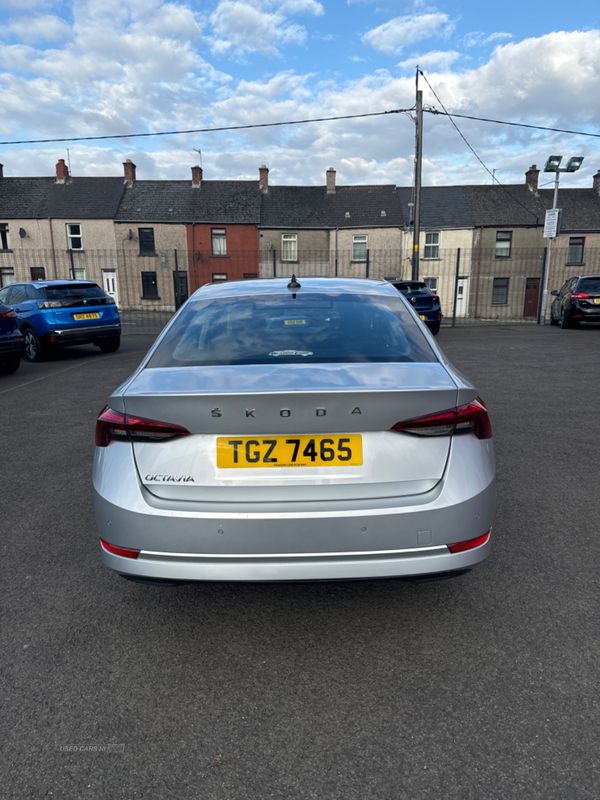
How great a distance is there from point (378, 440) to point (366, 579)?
1.77 ft

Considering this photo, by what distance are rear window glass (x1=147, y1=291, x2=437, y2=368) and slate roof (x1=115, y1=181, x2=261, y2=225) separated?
37.9m

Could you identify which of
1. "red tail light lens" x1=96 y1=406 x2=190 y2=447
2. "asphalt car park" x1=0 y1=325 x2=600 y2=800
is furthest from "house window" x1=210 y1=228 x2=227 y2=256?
"red tail light lens" x1=96 y1=406 x2=190 y2=447

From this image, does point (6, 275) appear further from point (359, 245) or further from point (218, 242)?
point (359, 245)

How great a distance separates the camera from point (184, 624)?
2.73m

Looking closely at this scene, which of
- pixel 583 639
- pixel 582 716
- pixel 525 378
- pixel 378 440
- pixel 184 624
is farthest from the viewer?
pixel 525 378

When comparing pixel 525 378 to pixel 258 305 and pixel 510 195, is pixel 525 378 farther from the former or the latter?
pixel 510 195

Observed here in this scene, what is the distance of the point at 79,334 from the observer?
12.1 meters

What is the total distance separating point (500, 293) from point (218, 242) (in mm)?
19393

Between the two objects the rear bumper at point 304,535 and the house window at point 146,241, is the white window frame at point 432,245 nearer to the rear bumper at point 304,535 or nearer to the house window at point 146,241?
the house window at point 146,241

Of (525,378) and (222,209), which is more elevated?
(222,209)

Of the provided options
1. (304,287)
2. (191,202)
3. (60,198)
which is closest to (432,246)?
(191,202)

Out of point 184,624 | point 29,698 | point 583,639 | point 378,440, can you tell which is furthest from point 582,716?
point 29,698

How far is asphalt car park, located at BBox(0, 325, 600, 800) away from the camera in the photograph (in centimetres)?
188

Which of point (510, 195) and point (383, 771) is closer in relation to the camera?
point (383, 771)
